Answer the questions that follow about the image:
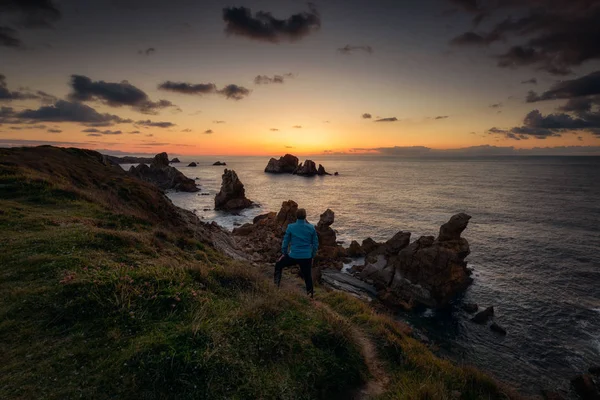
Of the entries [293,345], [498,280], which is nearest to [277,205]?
[498,280]

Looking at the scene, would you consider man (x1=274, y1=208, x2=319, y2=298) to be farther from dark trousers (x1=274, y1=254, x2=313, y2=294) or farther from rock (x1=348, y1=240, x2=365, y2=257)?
rock (x1=348, y1=240, x2=365, y2=257)

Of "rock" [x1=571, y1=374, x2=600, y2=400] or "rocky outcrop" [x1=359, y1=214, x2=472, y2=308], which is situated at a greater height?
"rocky outcrop" [x1=359, y1=214, x2=472, y2=308]

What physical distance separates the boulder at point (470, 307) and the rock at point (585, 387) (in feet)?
25.7

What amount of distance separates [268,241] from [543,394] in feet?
93.9

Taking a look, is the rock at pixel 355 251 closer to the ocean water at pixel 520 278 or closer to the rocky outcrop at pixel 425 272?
the rocky outcrop at pixel 425 272

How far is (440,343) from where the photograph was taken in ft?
63.0

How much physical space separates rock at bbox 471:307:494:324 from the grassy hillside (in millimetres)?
16373

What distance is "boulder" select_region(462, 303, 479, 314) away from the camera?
23.5 metres

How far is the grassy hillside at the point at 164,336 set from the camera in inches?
191

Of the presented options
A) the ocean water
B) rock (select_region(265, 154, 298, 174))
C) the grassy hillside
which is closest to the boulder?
the ocean water

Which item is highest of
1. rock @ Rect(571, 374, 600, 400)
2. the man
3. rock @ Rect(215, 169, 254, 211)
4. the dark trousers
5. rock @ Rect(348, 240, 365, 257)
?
the man

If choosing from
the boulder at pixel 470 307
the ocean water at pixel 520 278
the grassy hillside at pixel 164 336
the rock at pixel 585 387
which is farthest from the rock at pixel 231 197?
the rock at pixel 585 387

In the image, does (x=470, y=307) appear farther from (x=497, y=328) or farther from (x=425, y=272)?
(x=425, y=272)

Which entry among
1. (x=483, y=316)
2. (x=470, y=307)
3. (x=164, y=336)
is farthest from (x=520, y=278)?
(x=164, y=336)
